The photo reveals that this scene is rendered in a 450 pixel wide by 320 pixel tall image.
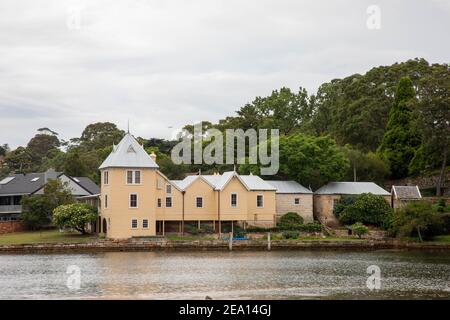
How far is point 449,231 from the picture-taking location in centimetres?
7219

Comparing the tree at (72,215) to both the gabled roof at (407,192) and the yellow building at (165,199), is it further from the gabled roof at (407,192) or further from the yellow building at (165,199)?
the gabled roof at (407,192)

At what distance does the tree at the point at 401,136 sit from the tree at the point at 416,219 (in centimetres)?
1654

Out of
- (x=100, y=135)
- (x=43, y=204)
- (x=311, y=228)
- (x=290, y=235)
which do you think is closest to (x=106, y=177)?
(x=43, y=204)

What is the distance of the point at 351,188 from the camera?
3132 inches

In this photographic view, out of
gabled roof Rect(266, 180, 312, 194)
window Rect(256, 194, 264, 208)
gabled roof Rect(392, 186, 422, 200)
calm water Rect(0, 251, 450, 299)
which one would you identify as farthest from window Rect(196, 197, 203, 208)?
gabled roof Rect(392, 186, 422, 200)

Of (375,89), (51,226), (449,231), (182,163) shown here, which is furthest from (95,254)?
(375,89)

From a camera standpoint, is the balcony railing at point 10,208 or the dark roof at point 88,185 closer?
the balcony railing at point 10,208

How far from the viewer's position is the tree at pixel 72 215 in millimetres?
69750

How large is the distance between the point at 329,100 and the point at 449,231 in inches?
1479

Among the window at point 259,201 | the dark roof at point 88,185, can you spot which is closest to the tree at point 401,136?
the window at point 259,201

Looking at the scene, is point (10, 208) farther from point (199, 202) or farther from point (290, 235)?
point (290, 235)

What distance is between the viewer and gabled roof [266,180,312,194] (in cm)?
7794

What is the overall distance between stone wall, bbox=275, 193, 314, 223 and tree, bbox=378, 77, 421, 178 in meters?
14.0

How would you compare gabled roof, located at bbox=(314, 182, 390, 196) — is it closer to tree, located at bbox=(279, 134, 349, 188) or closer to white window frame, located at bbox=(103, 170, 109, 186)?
tree, located at bbox=(279, 134, 349, 188)
